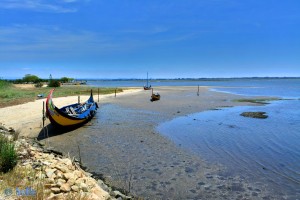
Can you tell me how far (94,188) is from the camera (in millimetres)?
6523

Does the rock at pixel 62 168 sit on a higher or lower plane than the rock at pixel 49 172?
lower

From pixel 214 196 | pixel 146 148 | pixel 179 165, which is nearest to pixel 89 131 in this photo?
pixel 146 148

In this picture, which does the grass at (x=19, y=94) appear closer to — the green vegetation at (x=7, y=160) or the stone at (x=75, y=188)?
the green vegetation at (x=7, y=160)

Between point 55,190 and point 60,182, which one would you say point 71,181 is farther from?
point 55,190

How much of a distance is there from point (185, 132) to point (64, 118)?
23.3 feet

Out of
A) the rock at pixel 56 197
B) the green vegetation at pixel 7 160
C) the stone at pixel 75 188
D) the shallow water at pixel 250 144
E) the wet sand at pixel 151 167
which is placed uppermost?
the green vegetation at pixel 7 160

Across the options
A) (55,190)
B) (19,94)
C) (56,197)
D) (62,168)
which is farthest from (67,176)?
(19,94)

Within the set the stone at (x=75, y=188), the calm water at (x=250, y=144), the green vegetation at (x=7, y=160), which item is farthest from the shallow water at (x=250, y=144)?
the green vegetation at (x=7, y=160)

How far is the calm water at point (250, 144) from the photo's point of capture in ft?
29.4

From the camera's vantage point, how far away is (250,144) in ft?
42.5

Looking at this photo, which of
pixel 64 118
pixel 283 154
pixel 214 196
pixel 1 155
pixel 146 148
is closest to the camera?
pixel 1 155

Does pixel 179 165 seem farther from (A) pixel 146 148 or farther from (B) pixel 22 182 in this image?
(B) pixel 22 182

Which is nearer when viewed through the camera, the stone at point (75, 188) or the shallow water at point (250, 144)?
the stone at point (75, 188)

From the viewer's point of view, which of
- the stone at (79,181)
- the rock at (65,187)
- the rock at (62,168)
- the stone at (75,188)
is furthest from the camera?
the rock at (62,168)
